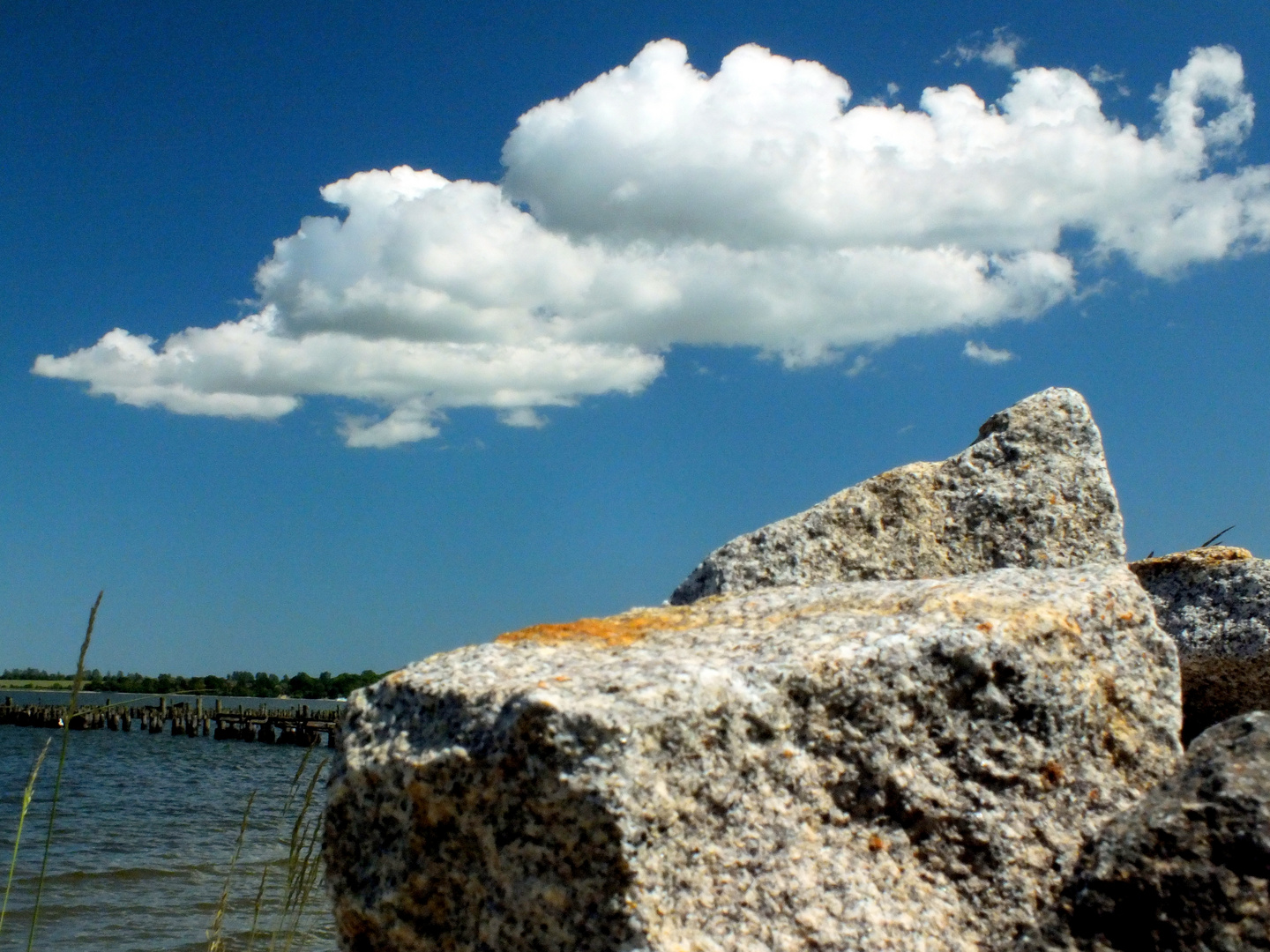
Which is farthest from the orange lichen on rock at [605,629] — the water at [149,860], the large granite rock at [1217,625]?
the large granite rock at [1217,625]

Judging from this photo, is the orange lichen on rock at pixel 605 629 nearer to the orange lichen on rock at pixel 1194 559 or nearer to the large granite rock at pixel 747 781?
the large granite rock at pixel 747 781

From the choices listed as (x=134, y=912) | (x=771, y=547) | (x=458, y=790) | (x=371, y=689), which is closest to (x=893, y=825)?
(x=458, y=790)

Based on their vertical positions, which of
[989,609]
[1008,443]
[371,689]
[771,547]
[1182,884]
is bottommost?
[1182,884]

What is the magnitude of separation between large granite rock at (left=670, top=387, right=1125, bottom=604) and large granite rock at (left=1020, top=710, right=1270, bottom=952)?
A: 2.46m

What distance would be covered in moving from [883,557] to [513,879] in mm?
3238

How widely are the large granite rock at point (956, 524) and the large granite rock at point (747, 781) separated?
6.72 ft

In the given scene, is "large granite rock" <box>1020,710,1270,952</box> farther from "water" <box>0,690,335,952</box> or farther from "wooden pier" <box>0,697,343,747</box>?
"wooden pier" <box>0,697,343,747</box>

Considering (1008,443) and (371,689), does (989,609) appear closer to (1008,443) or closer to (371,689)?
(371,689)

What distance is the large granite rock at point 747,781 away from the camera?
2457 mm

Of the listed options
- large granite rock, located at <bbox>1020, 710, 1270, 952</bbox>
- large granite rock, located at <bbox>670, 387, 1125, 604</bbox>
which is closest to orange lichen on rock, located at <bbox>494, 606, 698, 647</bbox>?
large granite rock, located at <bbox>1020, 710, 1270, 952</bbox>

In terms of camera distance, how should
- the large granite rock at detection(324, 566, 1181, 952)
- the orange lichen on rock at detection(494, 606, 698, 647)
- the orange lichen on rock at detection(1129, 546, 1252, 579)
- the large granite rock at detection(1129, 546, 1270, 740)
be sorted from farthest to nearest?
the orange lichen on rock at detection(1129, 546, 1252, 579) → the large granite rock at detection(1129, 546, 1270, 740) → the orange lichen on rock at detection(494, 606, 698, 647) → the large granite rock at detection(324, 566, 1181, 952)

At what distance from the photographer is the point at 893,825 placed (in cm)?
275

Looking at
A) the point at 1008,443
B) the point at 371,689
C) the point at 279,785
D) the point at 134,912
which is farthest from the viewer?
the point at 279,785

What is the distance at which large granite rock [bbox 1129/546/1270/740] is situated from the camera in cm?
610
